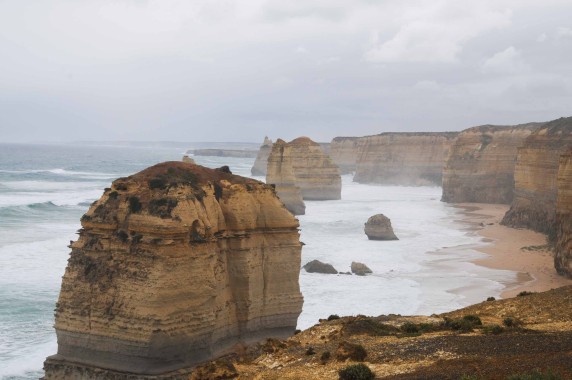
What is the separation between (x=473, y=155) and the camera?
86438mm

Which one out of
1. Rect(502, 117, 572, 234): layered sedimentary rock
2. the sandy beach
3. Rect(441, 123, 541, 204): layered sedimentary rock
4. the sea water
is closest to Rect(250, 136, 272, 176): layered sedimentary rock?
Rect(441, 123, 541, 204): layered sedimentary rock

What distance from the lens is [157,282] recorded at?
63.9 feet

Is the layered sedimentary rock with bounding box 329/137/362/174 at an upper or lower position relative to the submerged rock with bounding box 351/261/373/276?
upper

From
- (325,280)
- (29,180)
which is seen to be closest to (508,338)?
(325,280)

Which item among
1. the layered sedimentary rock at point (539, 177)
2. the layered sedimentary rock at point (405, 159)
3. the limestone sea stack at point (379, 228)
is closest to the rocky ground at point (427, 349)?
the limestone sea stack at point (379, 228)

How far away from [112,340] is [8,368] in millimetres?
6525

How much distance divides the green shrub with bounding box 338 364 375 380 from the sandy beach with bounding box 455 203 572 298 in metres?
22.1

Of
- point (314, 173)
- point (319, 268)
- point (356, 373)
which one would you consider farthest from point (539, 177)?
point (356, 373)

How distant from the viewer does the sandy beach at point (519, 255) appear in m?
37.5

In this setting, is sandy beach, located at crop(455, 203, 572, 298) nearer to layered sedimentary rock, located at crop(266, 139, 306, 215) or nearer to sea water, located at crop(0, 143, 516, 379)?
sea water, located at crop(0, 143, 516, 379)

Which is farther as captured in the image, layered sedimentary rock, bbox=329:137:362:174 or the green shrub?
layered sedimentary rock, bbox=329:137:362:174

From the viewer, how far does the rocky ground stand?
46.9 ft

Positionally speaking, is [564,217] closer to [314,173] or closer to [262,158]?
[314,173]

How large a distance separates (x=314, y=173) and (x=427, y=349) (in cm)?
7372
